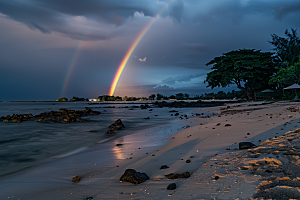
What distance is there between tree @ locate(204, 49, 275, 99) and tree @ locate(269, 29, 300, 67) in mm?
7354

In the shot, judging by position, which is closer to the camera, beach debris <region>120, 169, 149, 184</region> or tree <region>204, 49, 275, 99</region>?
beach debris <region>120, 169, 149, 184</region>

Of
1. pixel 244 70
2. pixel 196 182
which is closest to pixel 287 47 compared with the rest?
pixel 244 70

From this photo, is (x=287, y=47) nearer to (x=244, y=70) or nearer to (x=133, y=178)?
(x=244, y=70)

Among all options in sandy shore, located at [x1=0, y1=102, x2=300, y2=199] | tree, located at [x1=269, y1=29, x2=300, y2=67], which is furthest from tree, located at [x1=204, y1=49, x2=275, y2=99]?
sandy shore, located at [x1=0, y1=102, x2=300, y2=199]

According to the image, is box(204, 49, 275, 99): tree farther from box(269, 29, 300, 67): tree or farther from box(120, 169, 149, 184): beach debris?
box(120, 169, 149, 184): beach debris

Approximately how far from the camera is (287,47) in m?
46.5

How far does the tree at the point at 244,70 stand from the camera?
37.2 m

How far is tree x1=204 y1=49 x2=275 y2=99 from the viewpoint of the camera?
3716cm

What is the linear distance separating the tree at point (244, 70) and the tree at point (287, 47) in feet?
24.1

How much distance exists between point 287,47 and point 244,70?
1897 cm

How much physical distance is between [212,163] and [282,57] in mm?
54365

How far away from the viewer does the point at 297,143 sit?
4.07m

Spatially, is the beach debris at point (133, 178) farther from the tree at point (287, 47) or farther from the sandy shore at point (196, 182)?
the tree at point (287, 47)

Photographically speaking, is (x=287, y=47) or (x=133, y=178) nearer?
(x=133, y=178)
